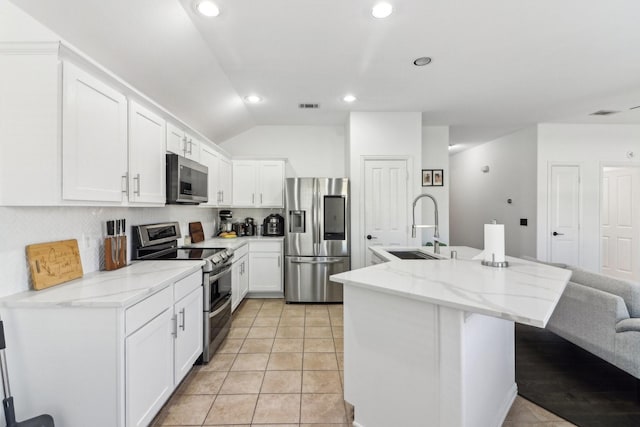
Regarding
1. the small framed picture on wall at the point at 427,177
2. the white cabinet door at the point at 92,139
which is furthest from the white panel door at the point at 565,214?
the white cabinet door at the point at 92,139

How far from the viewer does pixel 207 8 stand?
1.96 m

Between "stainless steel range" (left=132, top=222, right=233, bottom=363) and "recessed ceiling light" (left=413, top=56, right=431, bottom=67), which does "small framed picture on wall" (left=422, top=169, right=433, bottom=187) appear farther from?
"stainless steel range" (left=132, top=222, right=233, bottom=363)

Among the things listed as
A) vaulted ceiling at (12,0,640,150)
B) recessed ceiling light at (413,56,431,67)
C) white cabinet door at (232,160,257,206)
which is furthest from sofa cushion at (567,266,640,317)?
white cabinet door at (232,160,257,206)

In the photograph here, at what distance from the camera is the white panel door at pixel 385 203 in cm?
407

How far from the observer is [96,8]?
164 centimetres

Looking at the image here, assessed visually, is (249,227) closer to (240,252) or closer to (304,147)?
(240,252)

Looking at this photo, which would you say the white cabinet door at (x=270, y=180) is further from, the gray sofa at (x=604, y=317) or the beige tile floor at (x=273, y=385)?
the gray sofa at (x=604, y=317)

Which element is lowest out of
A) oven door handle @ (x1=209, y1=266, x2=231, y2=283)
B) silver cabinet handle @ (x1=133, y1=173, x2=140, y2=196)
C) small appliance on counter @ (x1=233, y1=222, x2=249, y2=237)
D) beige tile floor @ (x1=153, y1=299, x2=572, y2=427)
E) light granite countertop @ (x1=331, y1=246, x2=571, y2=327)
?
beige tile floor @ (x1=153, y1=299, x2=572, y2=427)

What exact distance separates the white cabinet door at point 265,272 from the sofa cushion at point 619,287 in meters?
3.33

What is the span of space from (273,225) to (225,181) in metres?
0.99

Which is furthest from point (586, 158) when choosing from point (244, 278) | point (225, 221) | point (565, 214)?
point (225, 221)

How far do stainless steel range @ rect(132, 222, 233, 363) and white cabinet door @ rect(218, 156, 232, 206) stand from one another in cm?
97

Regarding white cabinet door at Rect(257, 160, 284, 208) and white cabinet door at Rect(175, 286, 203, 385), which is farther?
white cabinet door at Rect(257, 160, 284, 208)

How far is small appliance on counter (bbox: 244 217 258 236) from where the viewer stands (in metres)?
4.55
